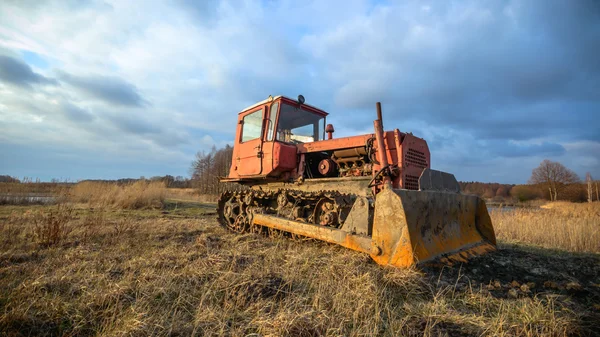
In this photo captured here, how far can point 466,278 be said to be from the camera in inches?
128

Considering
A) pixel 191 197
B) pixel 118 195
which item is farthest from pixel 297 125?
pixel 191 197

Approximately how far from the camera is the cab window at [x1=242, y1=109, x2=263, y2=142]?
6586 mm

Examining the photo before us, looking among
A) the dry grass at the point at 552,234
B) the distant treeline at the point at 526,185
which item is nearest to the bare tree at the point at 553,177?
the distant treeline at the point at 526,185

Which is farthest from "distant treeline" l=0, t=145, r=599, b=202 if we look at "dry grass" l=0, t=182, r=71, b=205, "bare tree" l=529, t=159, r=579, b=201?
"dry grass" l=0, t=182, r=71, b=205

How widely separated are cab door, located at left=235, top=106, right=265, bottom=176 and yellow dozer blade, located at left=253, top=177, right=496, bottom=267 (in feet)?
6.31

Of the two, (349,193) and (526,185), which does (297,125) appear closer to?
(349,193)

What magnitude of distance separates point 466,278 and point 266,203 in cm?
415

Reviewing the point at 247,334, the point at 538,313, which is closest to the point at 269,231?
the point at 247,334

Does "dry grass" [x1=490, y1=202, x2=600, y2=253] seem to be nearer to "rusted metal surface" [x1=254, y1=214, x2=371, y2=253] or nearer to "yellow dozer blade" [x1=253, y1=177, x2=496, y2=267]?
"yellow dozer blade" [x1=253, y1=177, x2=496, y2=267]

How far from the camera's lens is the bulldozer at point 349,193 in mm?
3539

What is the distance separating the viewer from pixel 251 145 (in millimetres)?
6730

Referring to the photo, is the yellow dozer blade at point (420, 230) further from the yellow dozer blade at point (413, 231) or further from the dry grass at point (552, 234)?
the dry grass at point (552, 234)

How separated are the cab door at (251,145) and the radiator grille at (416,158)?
3.05 metres

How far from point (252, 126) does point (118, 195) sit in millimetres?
10156
